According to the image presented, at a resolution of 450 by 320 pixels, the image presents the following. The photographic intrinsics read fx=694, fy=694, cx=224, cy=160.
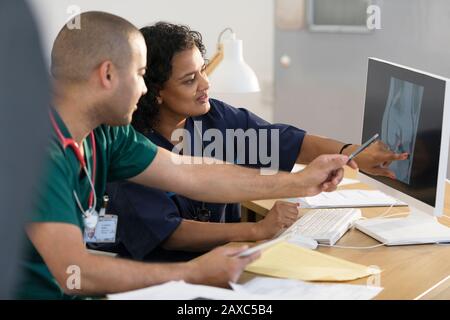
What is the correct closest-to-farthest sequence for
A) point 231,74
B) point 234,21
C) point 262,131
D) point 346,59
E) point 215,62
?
1. point 262,131
2. point 231,74
3. point 215,62
4. point 346,59
5. point 234,21

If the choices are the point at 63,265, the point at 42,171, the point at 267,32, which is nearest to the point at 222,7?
the point at 267,32

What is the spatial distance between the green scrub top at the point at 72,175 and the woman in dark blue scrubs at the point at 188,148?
180 mm

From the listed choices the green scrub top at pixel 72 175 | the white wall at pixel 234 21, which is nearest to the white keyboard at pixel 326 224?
the green scrub top at pixel 72 175

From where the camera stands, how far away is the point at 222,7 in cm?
425

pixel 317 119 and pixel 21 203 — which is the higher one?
pixel 21 203

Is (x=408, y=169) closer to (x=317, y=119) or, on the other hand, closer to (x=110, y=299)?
(x=110, y=299)

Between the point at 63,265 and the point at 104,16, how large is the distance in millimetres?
581

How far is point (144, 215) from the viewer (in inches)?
73.3

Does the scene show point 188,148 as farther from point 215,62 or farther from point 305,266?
point 305,266

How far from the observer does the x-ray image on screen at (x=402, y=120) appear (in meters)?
1.67

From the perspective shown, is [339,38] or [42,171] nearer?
[42,171]

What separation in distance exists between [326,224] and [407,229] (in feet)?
Result: 0.66

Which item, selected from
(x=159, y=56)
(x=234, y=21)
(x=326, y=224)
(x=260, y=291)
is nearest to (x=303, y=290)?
(x=260, y=291)

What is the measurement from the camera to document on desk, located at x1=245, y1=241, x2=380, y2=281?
55.8 inches
